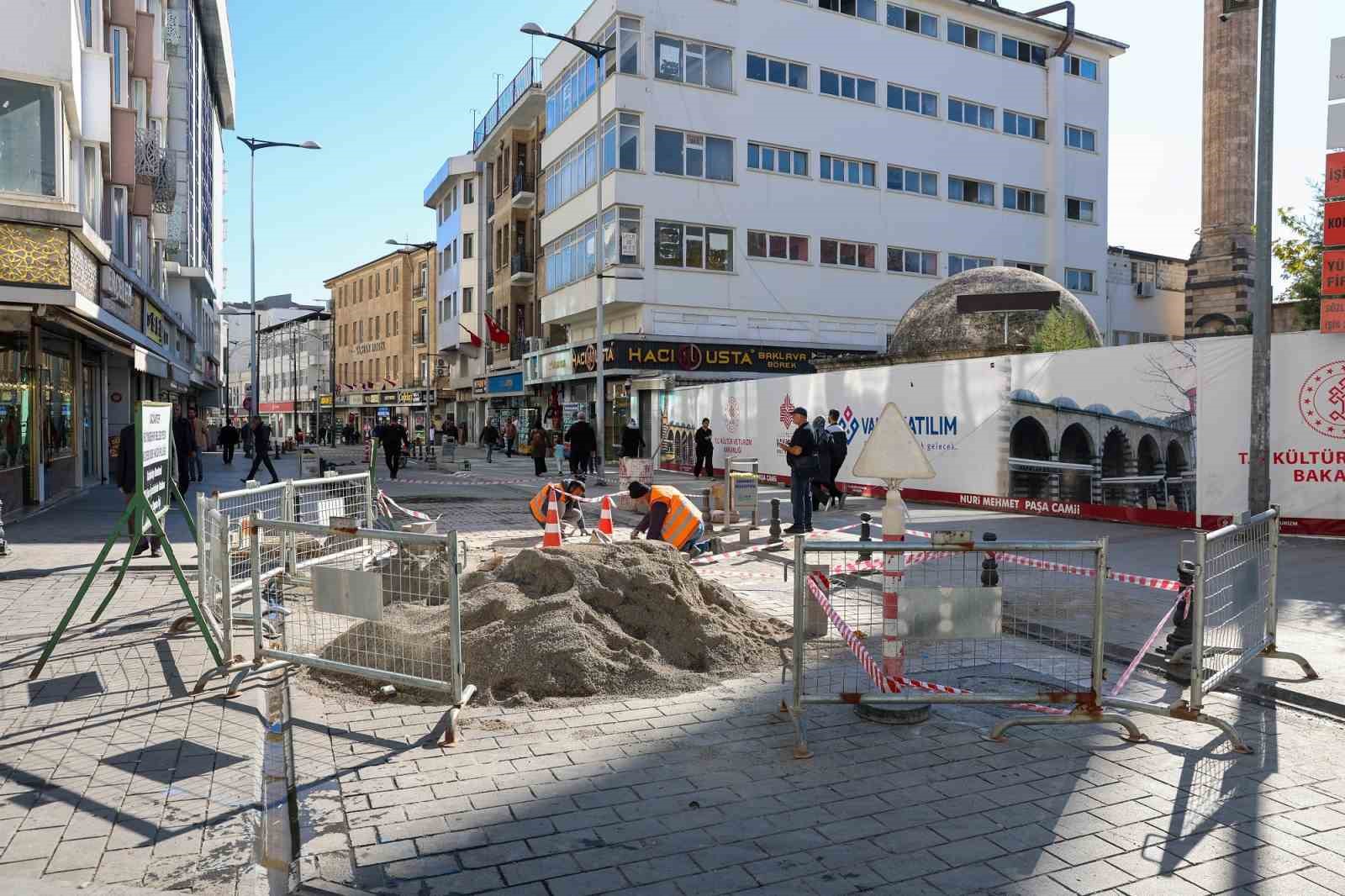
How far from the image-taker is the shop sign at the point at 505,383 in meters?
47.1

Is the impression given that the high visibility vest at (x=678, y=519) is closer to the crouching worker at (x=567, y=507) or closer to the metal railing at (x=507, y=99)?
the crouching worker at (x=567, y=507)

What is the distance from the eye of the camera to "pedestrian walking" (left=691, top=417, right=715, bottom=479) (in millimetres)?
26250

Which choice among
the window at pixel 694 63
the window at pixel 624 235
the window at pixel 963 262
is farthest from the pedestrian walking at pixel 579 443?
the window at pixel 963 262

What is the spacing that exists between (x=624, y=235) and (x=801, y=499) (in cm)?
2155

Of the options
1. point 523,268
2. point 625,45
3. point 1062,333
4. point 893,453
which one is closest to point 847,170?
point 625,45

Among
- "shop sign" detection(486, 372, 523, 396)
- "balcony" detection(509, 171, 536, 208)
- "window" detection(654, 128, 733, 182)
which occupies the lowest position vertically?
"shop sign" detection(486, 372, 523, 396)

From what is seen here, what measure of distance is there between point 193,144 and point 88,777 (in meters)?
44.7

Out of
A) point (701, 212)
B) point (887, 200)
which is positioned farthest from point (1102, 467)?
point (887, 200)

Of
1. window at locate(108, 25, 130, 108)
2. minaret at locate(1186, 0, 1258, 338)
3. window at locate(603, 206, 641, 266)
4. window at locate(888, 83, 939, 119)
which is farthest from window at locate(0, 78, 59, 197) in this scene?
minaret at locate(1186, 0, 1258, 338)

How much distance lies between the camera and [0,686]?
629 cm

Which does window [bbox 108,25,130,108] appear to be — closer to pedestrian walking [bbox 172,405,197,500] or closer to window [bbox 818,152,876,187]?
pedestrian walking [bbox 172,405,197,500]

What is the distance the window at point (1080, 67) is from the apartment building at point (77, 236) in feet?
121

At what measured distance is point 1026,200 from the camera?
42.7m

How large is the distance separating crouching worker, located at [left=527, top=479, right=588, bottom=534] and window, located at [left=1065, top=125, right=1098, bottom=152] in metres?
38.1
